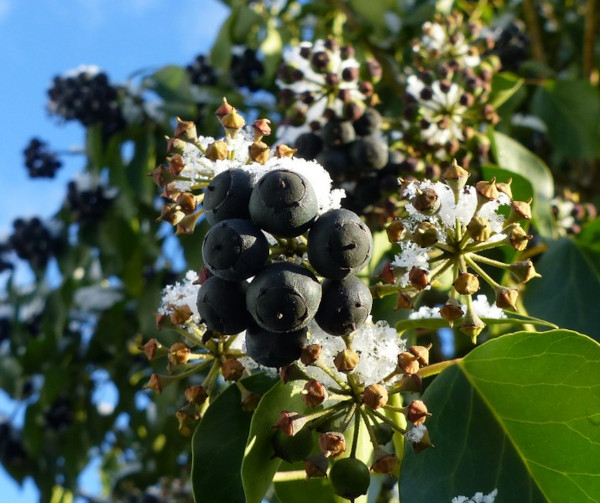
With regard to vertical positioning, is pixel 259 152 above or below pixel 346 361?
above

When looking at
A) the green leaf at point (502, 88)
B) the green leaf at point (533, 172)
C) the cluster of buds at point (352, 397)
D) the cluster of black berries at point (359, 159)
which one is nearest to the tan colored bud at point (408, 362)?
the cluster of buds at point (352, 397)

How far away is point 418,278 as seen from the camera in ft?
3.83

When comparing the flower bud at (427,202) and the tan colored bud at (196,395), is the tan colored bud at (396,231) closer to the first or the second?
the flower bud at (427,202)

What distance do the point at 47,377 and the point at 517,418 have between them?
262cm

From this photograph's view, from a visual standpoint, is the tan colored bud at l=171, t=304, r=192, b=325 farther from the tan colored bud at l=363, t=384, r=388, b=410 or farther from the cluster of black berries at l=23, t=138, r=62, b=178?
the cluster of black berries at l=23, t=138, r=62, b=178

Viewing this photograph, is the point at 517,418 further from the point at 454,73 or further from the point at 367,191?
the point at 454,73

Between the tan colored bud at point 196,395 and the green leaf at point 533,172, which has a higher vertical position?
the green leaf at point 533,172

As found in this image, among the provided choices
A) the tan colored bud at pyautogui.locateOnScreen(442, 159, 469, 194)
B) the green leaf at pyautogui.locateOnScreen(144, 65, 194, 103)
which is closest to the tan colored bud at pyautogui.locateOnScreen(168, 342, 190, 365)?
the tan colored bud at pyautogui.locateOnScreen(442, 159, 469, 194)

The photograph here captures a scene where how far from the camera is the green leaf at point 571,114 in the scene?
2.98 meters

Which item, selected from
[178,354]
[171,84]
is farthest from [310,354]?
[171,84]

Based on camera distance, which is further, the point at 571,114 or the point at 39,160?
the point at 39,160

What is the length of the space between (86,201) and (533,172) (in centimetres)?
181

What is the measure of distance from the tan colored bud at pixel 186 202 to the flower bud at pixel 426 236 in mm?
336

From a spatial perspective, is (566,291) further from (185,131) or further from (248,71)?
(248,71)
